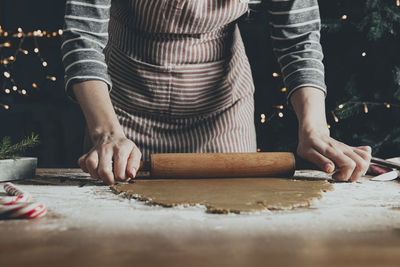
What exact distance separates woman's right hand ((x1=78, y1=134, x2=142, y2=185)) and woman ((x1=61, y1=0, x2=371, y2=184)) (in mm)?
98

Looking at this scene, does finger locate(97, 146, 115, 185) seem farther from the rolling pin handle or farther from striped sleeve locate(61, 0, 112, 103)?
striped sleeve locate(61, 0, 112, 103)

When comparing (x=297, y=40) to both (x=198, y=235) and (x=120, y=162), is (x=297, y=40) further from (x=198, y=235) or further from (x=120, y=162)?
(x=198, y=235)

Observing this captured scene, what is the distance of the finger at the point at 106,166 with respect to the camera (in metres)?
0.92

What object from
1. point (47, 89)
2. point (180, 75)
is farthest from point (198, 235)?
point (47, 89)

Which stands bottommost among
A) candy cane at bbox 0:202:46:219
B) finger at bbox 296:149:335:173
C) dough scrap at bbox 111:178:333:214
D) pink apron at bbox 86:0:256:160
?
dough scrap at bbox 111:178:333:214

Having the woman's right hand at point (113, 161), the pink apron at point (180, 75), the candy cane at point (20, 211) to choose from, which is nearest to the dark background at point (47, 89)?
the pink apron at point (180, 75)

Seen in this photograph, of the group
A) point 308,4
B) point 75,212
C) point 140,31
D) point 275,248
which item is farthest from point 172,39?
point 275,248

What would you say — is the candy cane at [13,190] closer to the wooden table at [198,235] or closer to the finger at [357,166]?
the wooden table at [198,235]

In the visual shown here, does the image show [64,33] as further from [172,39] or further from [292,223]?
[292,223]

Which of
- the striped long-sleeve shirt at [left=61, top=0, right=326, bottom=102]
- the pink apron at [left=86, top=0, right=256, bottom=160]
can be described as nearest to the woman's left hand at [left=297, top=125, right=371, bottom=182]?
the striped long-sleeve shirt at [left=61, top=0, right=326, bottom=102]

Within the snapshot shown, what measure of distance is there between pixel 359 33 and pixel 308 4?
2.96ft

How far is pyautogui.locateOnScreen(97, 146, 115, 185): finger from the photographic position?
92 cm

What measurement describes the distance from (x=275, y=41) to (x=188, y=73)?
308mm

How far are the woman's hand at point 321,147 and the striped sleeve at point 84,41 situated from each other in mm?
542
